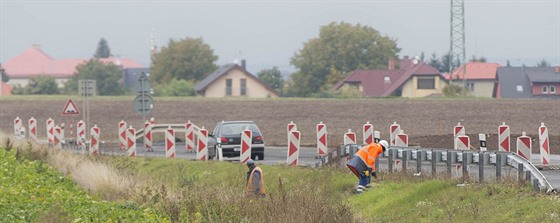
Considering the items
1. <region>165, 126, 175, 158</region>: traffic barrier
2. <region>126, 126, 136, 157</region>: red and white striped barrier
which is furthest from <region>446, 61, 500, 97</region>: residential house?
<region>165, 126, 175, 158</region>: traffic barrier

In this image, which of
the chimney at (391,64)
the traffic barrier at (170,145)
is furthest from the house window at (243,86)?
the traffic barrier at (170,145)

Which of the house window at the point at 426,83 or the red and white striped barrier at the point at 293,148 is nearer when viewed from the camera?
the red and white striped barrier at the point at 293,148

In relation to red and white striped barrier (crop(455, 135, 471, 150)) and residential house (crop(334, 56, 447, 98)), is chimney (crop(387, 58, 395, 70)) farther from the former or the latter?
red and white striped barrier (crop(455, 135, 471, 150))

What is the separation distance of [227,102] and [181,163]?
43981mm

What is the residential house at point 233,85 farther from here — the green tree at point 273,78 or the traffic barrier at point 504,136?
the traffic barrier at point 504,136

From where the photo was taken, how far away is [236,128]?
1626 inches

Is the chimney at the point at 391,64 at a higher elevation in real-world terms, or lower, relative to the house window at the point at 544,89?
higher

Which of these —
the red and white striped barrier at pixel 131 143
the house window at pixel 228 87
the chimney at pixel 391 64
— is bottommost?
the red and white striped barrier at pixel 131 143

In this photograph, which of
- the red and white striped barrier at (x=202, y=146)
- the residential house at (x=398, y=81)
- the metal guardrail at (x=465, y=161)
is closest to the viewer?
the metal guardrail at (x=465, y=161)

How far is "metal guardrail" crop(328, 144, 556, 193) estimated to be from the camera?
21953mm

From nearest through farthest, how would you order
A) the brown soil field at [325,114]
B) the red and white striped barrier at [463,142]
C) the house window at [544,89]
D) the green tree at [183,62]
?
→ 1. the red and white striped barrier at [463,142]
2. the brown soil field at [325,114]
3. the house window at [544,89]
4. the green tree at [183,62]

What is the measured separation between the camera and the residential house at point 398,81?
11644 centimetres

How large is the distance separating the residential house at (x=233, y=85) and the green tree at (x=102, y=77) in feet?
84.4

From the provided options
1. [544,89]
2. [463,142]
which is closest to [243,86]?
[544,89]
